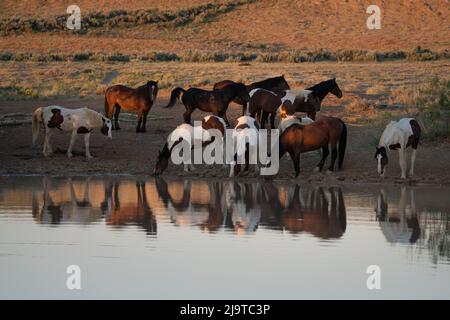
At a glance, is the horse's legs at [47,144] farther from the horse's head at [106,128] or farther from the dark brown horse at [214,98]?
the dark brown horse at [214,98]

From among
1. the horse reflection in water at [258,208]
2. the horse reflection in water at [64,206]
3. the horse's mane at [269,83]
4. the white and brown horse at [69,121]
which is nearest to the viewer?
the horse reflection in water at [258,208]

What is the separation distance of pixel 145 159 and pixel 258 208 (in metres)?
5.89

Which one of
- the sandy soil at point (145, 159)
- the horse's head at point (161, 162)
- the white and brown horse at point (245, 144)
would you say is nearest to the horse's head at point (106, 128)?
the sandy soil at point (145, 159)

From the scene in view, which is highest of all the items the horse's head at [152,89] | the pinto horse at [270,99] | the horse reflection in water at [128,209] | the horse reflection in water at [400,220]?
the horse's head at [152,89]

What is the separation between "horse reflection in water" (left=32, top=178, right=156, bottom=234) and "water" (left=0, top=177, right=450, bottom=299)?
0.02 m

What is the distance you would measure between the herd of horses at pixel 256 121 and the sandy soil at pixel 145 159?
0.28 metres

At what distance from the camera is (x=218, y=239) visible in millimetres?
14156

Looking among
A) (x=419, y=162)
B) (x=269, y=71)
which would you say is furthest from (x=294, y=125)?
(x=269, y=71)

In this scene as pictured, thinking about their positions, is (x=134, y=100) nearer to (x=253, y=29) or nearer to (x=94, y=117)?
(x=94, y=117)

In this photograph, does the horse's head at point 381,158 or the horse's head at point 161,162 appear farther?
the horse's head at point 161,162

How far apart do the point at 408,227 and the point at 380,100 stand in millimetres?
15506

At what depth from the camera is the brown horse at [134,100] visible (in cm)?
2506

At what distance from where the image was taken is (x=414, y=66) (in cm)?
4566

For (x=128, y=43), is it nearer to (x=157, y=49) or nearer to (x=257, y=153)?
(x=157, y=49)
